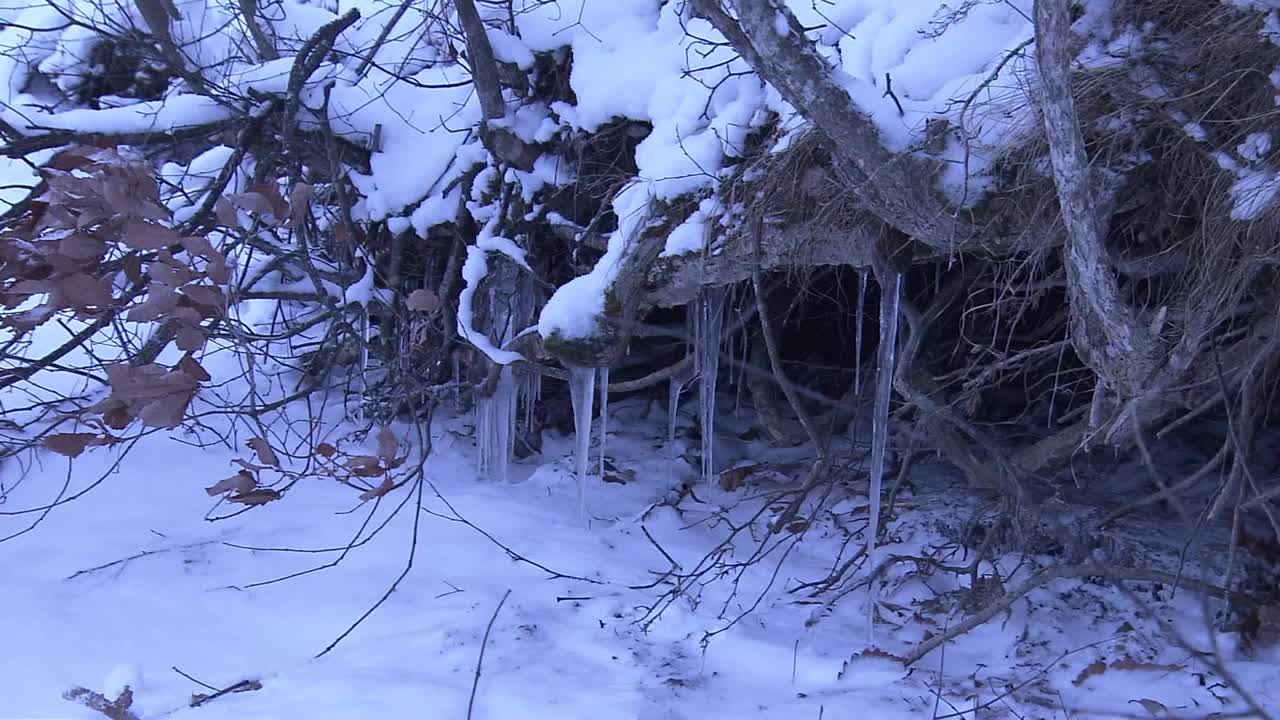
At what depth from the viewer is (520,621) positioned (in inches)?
117

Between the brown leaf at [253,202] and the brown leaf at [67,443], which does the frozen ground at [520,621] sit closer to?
the brown leaf at [67,443]

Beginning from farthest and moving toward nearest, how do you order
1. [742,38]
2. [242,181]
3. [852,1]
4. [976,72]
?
[242,181] → [852,1] → [976,72] → [742,38]

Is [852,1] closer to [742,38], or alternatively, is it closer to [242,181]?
[742,38]

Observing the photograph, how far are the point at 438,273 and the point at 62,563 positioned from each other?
69.8 inches

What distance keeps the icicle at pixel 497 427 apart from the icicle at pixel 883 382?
1459mm

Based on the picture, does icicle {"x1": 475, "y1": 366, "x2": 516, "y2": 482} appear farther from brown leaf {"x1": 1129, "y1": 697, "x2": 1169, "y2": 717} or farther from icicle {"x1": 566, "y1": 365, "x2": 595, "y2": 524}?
brown leaf {"x1": 1129, "y1": 697, "x2": 1169, "y2": 717}

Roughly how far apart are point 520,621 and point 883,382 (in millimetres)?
1345

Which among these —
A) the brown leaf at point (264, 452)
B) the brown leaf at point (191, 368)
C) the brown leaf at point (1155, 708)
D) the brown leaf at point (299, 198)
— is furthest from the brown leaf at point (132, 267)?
the brown leaf at point (1155, 708)

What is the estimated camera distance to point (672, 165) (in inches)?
112

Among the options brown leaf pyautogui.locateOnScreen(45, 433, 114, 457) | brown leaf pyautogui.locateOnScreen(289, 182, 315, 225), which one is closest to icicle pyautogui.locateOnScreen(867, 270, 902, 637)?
brown leaf pyautogui.locateOnScreen(289, 182, 315, 225)

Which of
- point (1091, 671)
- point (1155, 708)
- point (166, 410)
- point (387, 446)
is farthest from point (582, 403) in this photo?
point (1155, 708)

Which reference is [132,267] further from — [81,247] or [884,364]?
[884,364]

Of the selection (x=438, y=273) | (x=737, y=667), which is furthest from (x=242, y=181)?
(x=737, y=667)

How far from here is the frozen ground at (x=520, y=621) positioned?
2.53 metres
